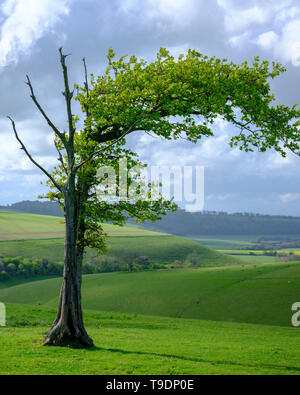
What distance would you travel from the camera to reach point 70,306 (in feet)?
74.1

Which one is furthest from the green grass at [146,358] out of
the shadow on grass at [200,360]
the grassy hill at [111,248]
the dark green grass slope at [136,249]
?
the grassy hill at [111,248]

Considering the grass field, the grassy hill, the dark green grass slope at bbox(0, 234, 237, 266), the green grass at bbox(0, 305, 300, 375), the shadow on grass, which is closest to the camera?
the green grass at bbox(0, 305, 300, 375)

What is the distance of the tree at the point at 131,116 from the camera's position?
23.8m

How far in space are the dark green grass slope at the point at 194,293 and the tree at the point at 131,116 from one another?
48184mm

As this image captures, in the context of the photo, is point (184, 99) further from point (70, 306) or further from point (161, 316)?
point (161, 316)

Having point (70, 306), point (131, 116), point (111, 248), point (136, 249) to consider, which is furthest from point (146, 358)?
point (136, 249)

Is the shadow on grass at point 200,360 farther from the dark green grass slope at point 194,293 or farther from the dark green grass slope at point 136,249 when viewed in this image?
the dark green grass slope at point 136,249

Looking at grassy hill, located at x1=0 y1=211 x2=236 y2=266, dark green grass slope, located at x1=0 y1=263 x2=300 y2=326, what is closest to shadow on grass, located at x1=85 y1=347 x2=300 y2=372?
dark green grass slope, located at x1=0 y1=263 x2=300 y2=326

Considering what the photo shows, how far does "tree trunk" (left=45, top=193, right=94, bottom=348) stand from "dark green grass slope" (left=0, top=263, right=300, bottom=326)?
50721mm

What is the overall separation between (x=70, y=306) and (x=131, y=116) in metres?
12.0

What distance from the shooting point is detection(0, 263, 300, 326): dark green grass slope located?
7381 cm

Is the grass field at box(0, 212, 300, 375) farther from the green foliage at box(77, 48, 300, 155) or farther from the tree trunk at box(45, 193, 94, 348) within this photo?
the green foliage at box(77, 48, 300, 155)
